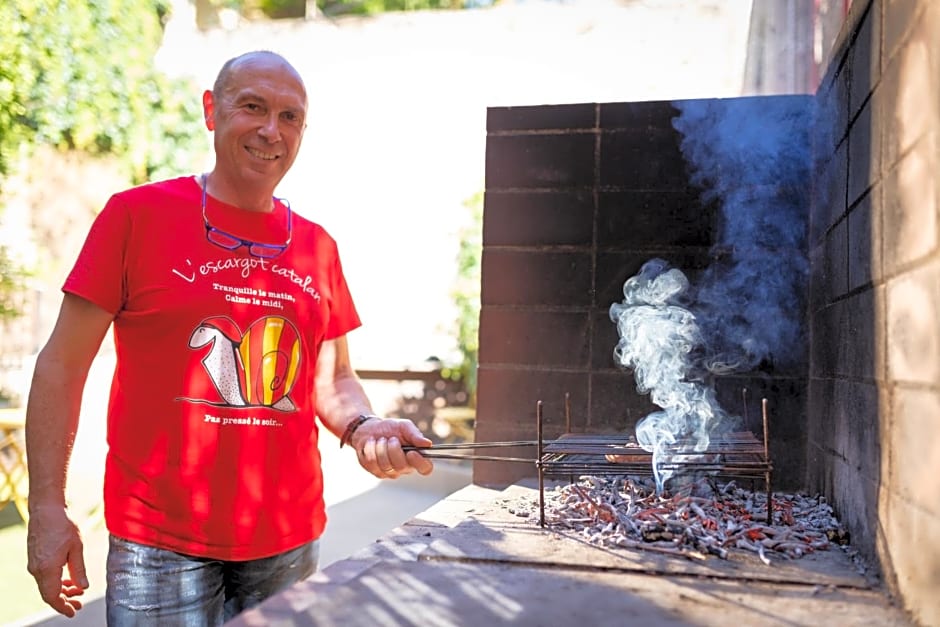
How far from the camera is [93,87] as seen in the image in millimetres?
10531

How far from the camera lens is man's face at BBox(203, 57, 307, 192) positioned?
2.47 m

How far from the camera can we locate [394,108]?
14.1 metres

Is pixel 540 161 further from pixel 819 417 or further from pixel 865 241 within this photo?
pixel 865 241

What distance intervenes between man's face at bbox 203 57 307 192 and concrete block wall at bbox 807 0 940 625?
1.75 m

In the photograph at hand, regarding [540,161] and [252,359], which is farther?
[540,161]

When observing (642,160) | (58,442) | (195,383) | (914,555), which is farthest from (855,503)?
(58,442)

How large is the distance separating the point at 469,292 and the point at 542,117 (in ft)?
21.7

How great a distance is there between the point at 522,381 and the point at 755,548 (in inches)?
77.5

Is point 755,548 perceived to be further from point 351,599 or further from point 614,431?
point 614,431

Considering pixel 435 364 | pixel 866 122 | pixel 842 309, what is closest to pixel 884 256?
pixel 866 122

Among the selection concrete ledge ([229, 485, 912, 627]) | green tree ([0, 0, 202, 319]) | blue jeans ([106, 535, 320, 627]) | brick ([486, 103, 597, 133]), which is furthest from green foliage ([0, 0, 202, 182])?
concrete ledge ([229, 485, 912, 627])

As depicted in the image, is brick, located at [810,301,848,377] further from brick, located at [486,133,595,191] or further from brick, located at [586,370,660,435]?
brick, located at [486,133,595,191]

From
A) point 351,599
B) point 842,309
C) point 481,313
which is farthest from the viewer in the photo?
point 481,313

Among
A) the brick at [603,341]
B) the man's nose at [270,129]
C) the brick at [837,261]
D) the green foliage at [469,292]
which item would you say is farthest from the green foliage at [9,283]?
the brick at [837,261]
